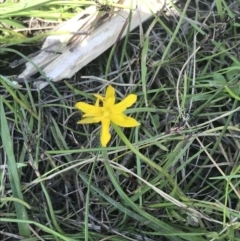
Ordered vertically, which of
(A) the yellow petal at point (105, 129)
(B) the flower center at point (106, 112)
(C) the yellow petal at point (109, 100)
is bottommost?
(A) the yellow petal at point (105, 129)

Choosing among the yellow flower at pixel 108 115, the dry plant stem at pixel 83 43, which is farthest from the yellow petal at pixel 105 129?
the dry plant stem at pixel 83 43

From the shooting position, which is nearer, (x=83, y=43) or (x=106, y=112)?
(x=106, y=112)

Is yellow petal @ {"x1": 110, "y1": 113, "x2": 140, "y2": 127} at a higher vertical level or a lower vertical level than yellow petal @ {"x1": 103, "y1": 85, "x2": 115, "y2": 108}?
lower

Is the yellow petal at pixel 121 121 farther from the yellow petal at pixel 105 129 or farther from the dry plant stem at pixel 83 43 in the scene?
the dry plant stem at pixel 83 43

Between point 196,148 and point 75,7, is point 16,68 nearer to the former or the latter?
point 75,7

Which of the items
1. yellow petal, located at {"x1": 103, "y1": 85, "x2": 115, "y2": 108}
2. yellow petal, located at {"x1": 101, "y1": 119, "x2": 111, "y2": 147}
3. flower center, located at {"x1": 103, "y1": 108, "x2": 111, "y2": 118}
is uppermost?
yellow petal, located at {"x1": 103, "y1": 85, "x2": 115, "y2": 108}

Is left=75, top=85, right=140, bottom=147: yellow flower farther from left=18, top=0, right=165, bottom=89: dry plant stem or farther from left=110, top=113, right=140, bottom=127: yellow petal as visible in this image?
left=18, top=0, right=165, bottom=89: dry plant stem

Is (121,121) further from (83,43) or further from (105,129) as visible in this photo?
(83,43)

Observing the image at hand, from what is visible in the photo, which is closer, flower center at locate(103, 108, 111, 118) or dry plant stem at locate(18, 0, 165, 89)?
flower center at locate(103, 108, 111, 118)

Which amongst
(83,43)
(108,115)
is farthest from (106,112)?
(83,43)

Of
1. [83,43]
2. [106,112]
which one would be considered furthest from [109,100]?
[83,43]

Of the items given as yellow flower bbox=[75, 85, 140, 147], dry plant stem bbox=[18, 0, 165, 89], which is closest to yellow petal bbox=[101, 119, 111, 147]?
yellow flower bbox=[75, 85, 140, 147]

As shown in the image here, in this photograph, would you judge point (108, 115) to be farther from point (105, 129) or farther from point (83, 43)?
point (83, 43)
